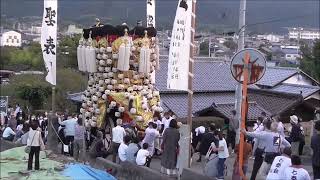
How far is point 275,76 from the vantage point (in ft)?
112

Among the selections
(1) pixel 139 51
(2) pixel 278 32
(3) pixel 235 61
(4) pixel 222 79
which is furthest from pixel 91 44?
(2) pixel 278 32

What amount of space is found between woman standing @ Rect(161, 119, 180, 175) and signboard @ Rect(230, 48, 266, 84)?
3962 mm

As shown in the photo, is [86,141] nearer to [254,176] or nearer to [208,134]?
[208,134]

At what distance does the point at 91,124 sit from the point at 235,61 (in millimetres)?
10548

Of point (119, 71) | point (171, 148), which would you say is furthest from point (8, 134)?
point (171, 148)

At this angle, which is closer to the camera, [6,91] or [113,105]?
[113,105]

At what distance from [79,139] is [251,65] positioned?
969cm

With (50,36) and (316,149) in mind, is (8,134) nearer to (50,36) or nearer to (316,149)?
(50,36)

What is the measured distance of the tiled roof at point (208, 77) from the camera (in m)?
30.8

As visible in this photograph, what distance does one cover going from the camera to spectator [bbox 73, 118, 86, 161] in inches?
699

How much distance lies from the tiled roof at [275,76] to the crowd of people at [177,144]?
15.1 meters

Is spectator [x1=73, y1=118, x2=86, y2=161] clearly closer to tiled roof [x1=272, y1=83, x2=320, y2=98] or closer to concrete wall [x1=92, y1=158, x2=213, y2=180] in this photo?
concrete wall [x1=92, y1=158, x2=213, y2=180]

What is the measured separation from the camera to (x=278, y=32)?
93.0 metres

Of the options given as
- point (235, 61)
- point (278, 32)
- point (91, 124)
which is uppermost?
point (278, 32)
